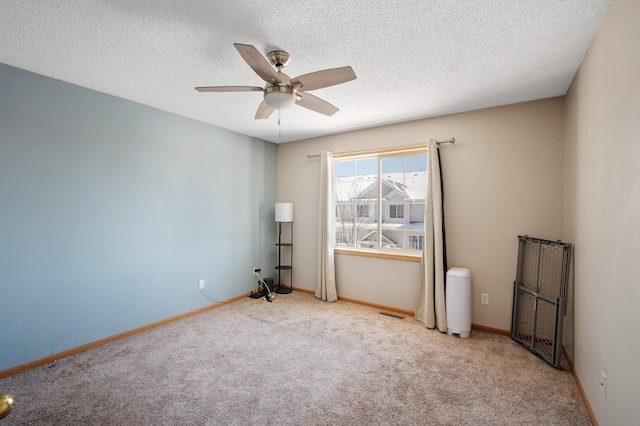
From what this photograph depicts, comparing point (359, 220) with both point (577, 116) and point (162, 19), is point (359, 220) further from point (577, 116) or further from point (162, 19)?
point (162, 19)

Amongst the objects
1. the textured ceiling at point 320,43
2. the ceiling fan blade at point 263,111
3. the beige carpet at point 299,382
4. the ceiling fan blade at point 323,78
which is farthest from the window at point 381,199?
the ceiling fan blade at point 323,78

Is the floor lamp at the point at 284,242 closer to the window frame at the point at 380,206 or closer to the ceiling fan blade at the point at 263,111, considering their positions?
the window frame at the point at 380,206

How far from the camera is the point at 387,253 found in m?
3.98

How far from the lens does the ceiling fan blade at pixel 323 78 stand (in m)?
1.81

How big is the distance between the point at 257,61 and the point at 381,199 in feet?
9.17

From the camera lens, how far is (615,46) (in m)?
1.60

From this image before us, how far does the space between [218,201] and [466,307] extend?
3.36 metres

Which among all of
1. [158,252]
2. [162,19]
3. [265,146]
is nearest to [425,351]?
[158,252]

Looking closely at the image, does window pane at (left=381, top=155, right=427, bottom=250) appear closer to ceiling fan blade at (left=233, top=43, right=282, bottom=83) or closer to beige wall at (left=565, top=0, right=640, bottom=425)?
beige wall at (left=565, top=0, right=640, bottom=425)

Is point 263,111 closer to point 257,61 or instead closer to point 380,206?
point 257,61

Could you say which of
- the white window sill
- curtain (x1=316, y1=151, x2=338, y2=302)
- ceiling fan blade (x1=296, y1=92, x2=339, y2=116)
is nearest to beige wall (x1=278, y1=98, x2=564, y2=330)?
the white window sill

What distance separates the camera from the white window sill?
12.4 ft

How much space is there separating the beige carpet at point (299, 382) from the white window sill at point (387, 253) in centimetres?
88

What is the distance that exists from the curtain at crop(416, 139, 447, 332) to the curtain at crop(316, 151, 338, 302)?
1326mm
